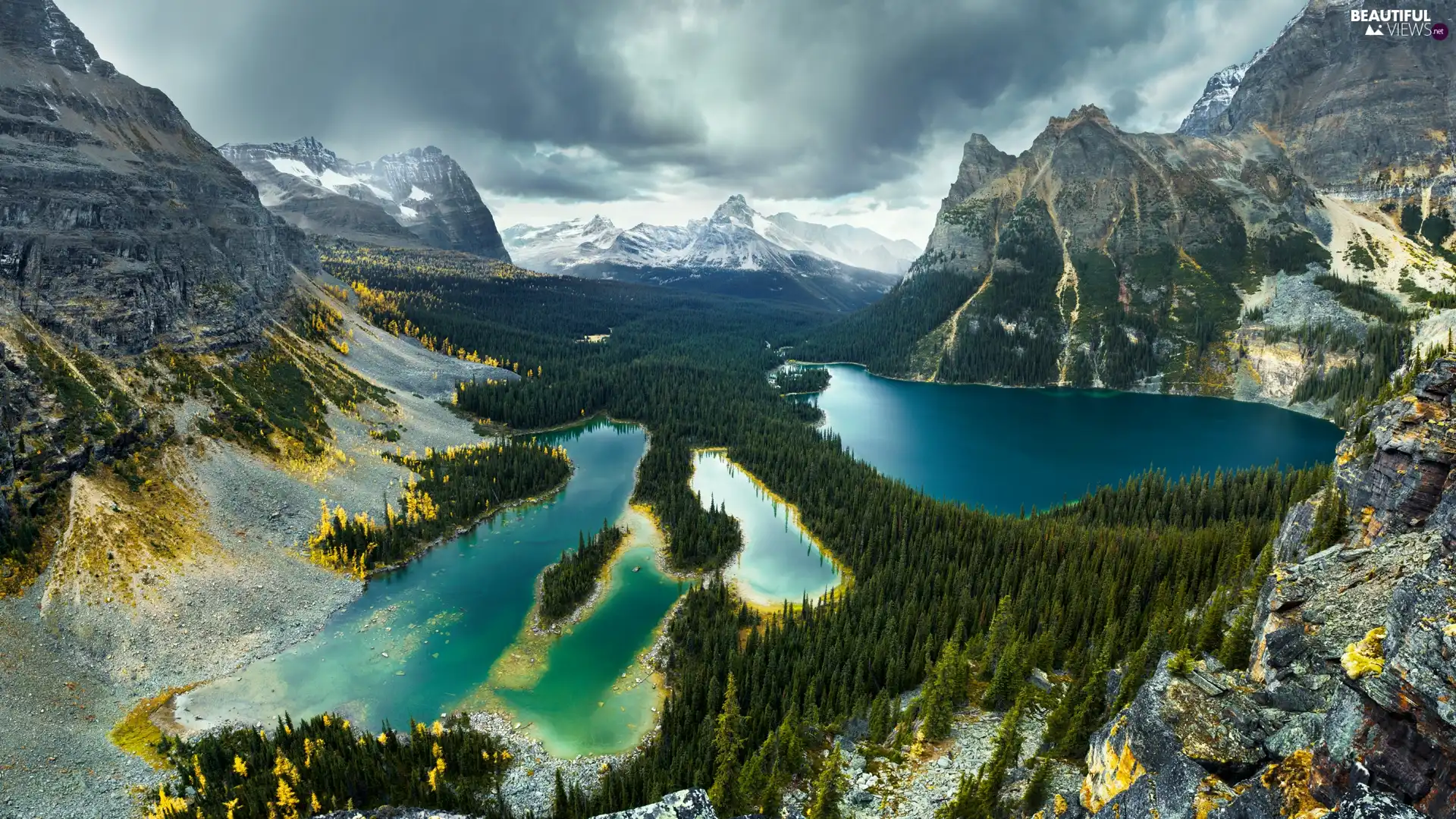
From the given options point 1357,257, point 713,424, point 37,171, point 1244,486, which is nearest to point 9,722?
point 37,171

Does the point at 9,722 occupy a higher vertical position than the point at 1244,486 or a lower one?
lower

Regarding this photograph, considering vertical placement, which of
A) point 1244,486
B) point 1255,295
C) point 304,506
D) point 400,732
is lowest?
point 400,732

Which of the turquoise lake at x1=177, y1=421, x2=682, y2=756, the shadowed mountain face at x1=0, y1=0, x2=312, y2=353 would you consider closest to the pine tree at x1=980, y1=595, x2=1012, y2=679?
the turquoise lake at x1=177, y1=421, x2=682, y2=756

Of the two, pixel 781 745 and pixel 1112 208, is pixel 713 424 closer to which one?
pixel 781 745

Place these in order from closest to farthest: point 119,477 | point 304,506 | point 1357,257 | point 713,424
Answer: point 119,477, point 304,506, point 713,424, point 1357,257

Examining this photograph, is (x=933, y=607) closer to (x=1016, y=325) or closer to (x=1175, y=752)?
(x=1175, y=752)

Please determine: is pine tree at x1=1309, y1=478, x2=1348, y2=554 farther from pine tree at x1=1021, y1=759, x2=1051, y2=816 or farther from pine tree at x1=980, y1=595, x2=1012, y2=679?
pine tree at x1=980, y1=595, x2=1012, y2=679

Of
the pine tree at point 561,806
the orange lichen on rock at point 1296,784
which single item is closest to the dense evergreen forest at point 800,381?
the pine tree at point 561,806
